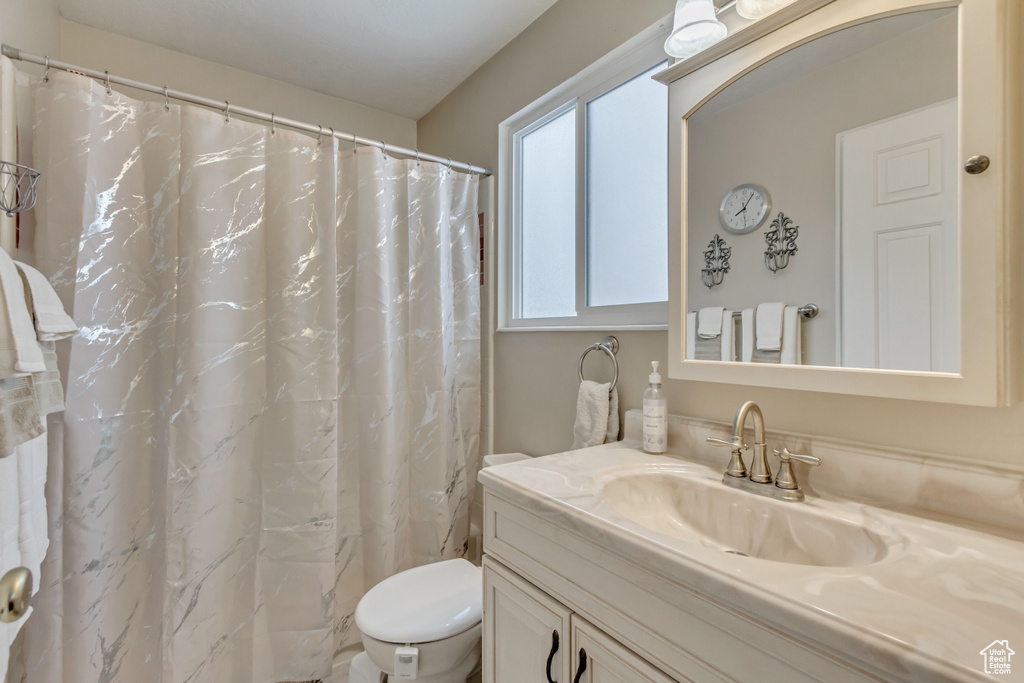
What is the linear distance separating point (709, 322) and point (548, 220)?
85 centimetres

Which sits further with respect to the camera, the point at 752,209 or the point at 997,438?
the point at 752,209

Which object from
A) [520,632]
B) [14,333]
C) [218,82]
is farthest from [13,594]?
[218,82]

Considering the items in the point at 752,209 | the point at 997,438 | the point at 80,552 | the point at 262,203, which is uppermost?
the point at 262,203

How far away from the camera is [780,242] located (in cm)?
98

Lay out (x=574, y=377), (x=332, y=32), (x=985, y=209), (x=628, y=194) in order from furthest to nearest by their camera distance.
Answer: (x=332, y=32)
(x=574, y=377)
(x=628, y=194)
(x=985, y=209)

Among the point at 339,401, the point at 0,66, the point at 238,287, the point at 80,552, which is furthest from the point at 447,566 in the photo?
the point at 0,66

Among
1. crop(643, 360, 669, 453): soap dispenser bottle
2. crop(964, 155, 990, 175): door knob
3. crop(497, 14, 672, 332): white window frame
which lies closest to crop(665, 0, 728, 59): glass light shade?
crop(497, 14, 672, 332): white window frame

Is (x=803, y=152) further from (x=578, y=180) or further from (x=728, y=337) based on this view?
(x=578, y=180)

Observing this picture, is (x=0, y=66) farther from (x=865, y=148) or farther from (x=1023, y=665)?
(x=1023, y=665)

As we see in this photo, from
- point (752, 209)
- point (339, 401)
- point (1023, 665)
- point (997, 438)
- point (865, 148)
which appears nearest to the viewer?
point (1023, 665)

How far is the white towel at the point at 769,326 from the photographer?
98 cm

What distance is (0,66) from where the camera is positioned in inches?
43.1

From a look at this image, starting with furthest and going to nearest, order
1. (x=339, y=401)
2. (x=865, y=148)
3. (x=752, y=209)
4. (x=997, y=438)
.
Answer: (x=339, y=401) → (x=752, y=209) → (x=865, y=148) → (x=997, y=438)

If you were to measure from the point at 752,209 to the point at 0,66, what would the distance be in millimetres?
1806
